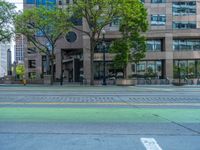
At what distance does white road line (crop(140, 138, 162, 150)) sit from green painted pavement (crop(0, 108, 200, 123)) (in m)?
3.43

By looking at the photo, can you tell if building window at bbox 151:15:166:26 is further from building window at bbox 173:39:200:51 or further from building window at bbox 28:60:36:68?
building window at bbox 28:60:36:68

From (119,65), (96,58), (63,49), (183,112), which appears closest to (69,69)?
(63,49)

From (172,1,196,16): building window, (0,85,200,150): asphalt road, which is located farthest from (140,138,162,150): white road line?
(172,1,196,16): building window

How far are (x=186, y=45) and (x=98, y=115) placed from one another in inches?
2347

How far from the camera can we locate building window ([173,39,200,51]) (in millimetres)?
71875

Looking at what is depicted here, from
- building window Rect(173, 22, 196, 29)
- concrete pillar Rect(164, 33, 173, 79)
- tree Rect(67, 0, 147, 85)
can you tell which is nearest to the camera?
tree Rect(67, 0, 147, 85)

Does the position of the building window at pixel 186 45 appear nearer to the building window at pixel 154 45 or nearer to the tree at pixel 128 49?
the building window at pixel 154 45

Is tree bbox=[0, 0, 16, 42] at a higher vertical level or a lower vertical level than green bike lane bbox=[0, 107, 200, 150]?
higher

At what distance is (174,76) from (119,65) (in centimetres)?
1910

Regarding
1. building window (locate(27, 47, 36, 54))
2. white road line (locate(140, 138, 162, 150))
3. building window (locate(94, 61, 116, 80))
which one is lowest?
white road line (locate(140, 138, 162, 150))

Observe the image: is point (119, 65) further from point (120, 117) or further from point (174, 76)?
point (120, 117)

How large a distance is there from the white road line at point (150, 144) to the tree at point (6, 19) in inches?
2088

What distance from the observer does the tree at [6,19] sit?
60.1 metres

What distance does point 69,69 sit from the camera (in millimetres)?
89188
